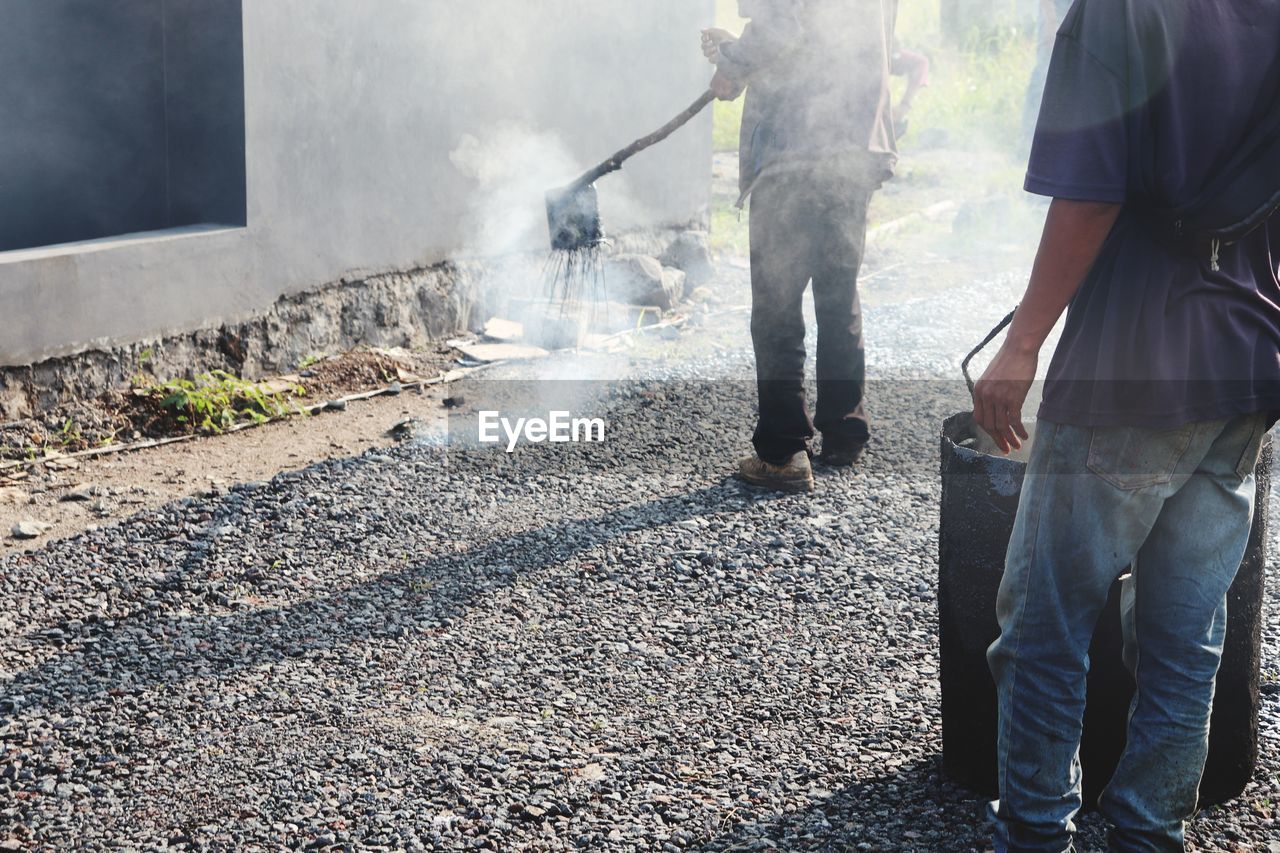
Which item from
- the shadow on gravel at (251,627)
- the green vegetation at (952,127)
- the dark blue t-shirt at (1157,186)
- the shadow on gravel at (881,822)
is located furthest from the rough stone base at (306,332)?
the dark blue t-shirt at (1157,186)

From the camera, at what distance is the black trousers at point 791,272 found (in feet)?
16.5

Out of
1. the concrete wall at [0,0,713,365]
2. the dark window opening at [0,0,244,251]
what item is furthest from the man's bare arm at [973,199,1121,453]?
the dark window opening at [0,0,244,251]

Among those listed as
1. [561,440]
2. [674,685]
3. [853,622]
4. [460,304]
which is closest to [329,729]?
[674,685]

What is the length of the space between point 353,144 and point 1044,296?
5.29 m

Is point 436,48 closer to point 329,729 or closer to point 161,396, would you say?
point 161,396

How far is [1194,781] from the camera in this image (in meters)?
2.39

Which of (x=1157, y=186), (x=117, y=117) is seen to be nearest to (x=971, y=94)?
(x=117, y=117)

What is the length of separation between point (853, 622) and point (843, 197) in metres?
1.92

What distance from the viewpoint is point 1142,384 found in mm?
2213

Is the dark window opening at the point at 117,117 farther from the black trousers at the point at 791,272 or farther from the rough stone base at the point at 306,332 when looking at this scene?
the black trousers at the point at 791,272

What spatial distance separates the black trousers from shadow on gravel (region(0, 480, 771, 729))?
876mm

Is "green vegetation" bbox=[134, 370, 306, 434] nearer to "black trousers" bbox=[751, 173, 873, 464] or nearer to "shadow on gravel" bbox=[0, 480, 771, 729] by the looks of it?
"shadow on gravel" bbox=[0, 480, 771, 729]

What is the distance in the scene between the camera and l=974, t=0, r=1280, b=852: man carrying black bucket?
7.02 ft

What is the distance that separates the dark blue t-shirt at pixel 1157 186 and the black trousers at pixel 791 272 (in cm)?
273
